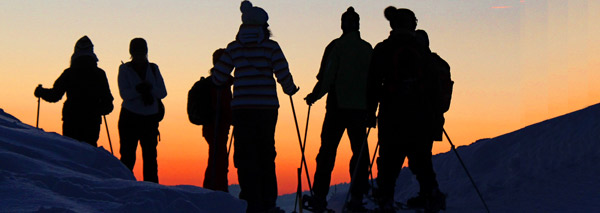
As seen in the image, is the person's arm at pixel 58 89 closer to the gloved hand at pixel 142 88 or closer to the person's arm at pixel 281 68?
the gloved hand at pixel 142 88

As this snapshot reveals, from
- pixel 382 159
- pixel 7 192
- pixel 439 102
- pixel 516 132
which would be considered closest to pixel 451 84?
pixel 439 102

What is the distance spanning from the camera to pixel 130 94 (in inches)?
354

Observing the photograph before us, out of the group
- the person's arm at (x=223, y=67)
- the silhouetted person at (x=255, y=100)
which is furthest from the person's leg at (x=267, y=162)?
the person's arm at (x=223, y=67)

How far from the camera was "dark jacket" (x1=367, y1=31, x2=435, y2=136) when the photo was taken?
7.30 m

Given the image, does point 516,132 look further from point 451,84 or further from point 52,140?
point 52,140

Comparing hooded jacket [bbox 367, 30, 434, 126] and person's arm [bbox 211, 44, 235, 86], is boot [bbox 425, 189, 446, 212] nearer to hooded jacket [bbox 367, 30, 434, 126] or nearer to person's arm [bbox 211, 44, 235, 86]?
hooded jacket [bbox 367, 30, 434, 126]

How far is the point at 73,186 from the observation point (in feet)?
19.7

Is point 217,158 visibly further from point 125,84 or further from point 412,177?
point 412,177

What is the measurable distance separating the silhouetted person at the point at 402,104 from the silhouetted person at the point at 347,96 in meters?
0.92

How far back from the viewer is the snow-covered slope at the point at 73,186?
5539 millimetres

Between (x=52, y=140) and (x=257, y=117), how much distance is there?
6.96 feet

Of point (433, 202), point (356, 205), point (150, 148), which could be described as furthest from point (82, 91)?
point (433, 202)

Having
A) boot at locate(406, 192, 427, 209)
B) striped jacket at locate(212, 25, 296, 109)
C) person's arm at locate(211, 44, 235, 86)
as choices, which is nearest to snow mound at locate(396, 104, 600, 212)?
boot at locate(406, 192, 427, 209)

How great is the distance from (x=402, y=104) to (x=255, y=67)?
1.53 m
